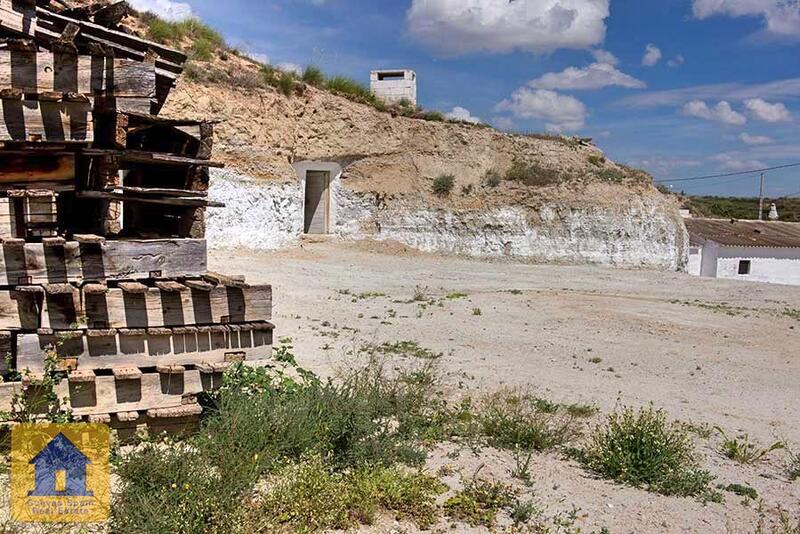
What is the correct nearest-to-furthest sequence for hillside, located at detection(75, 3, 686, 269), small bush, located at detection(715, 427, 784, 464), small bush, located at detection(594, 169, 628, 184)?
small bush, located at detection(715, 427, 784, 464), hillside, located at detection(75, 3, 686, 269), small bush, located at detection(594, 169, 628, 184)

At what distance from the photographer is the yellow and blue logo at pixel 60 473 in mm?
3932

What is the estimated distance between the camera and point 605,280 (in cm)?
2158

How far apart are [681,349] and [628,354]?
4.00ft

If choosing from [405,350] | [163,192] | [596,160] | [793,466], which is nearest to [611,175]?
[596,160]

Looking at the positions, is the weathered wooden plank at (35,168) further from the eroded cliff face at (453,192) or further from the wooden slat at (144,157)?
the eroded cliff face at (453,192)

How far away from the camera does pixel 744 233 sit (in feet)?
117

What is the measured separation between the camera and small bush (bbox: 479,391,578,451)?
5699 mm

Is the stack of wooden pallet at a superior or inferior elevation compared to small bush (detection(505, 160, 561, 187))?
inferior

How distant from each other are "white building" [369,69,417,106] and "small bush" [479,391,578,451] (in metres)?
24.2

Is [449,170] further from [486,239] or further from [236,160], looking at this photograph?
[236,160]

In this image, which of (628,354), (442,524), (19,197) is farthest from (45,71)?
(628,354)

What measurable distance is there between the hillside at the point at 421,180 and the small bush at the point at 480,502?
1830cm

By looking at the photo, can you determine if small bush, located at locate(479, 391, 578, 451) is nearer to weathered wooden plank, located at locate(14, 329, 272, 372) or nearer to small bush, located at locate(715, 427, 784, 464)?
small bush, located at locate(715, 427, 784, 464)

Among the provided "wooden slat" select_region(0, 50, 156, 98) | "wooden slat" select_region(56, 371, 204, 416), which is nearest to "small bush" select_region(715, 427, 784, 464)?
"wooden slat" select_region(56, 371, 204, 416)
